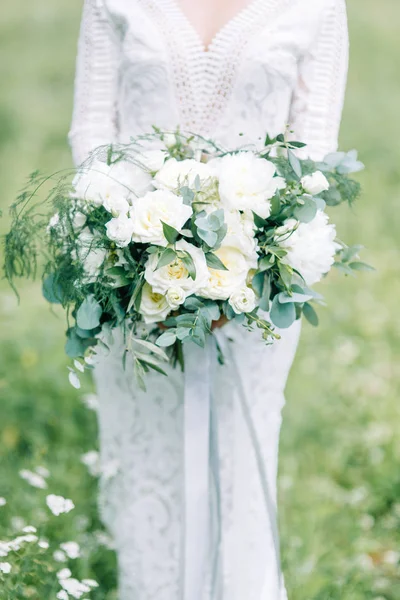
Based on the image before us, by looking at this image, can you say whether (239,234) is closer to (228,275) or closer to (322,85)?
(228,275)

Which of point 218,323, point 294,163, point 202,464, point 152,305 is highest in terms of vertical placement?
point 294,163

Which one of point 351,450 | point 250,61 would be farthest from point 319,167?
point 351,450

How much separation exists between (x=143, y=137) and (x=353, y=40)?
8913 millimetres

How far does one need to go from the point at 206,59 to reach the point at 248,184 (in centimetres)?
62

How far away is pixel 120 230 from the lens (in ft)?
6.38

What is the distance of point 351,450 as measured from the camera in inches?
154

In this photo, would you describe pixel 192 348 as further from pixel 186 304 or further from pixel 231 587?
pixel 231 587

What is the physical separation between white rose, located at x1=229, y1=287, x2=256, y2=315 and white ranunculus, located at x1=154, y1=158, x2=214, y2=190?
288 mm

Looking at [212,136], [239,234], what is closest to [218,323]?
[239,234]

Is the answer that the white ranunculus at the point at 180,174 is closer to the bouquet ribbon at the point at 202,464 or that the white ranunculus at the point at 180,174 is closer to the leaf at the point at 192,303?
the leaf at the point at 192,303

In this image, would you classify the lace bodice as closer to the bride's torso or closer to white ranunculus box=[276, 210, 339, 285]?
the bride's torso

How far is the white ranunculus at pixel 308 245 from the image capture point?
2.03 meters

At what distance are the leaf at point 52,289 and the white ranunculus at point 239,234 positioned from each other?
0.47 metres

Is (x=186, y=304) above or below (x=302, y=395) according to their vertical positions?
above
